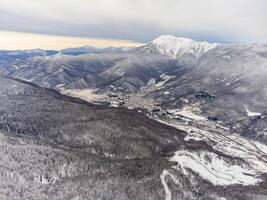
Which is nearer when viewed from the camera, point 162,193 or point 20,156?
point 162,193

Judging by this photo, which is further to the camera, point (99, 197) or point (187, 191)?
point (187, 191)

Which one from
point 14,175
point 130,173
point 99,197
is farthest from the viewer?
point 130,173

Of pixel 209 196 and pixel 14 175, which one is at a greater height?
pixel 14 175

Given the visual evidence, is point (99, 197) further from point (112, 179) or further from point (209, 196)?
point (209, 196)

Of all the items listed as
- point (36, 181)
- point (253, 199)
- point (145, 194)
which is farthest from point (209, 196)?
point (36, 181)

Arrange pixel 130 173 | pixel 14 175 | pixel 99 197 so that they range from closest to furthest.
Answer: pixel 99 197
pixel 14 175
pixel 130 173

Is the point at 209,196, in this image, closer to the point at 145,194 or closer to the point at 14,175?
the point at 145,194

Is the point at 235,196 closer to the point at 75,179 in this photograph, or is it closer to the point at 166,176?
the point at 166,176

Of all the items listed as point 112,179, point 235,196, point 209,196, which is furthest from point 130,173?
point 235,196

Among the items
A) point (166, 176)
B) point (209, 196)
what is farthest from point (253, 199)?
point (166, 176)
